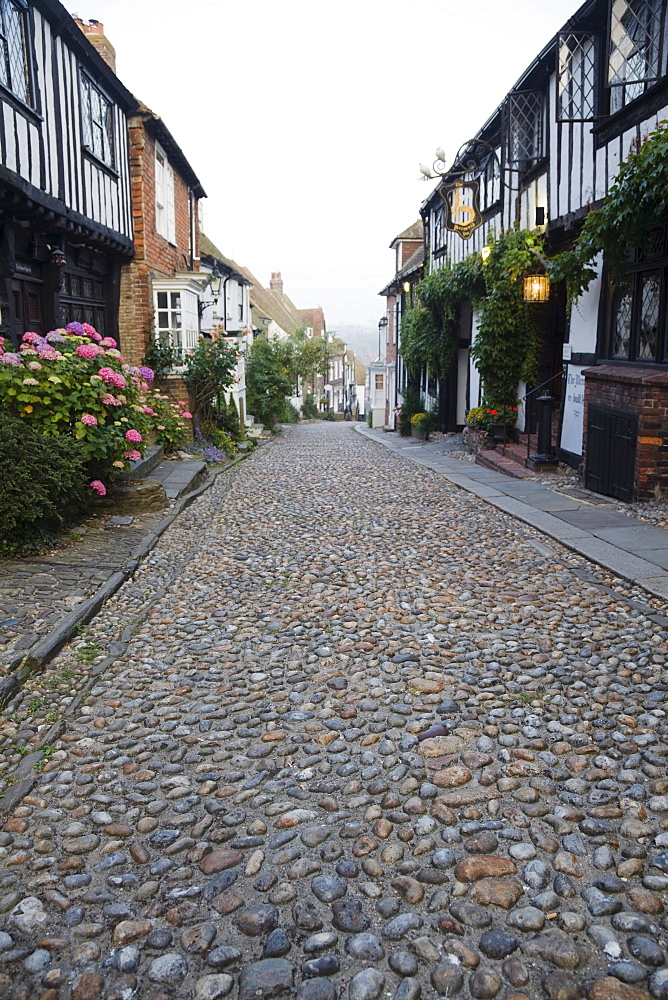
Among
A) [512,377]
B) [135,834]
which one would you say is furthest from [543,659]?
[512,377]

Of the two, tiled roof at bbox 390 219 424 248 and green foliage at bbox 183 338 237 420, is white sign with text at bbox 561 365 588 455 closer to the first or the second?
green foliage at bbox 183 338 237 420

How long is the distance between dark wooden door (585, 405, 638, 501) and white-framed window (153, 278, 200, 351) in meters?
8.28

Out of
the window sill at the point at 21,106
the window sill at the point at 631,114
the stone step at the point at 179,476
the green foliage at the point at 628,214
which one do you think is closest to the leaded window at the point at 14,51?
the window sill at the point at 21,106

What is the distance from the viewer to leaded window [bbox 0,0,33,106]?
820cm

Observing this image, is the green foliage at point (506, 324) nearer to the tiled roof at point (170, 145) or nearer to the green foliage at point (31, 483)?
the tiled roof at point (170, 145)

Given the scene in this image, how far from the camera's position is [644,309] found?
9.21 meters

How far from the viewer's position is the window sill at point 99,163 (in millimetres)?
10734

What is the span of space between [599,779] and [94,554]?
495cm

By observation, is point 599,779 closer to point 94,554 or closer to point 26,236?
point 94,554

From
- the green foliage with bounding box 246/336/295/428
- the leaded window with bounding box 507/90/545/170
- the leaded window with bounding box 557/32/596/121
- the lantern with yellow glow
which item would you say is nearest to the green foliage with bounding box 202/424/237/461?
the lantern with yellow glow

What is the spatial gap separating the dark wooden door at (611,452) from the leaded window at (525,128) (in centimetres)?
510

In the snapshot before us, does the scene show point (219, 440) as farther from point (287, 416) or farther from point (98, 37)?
point (287, 416)

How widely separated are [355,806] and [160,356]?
12122 mm

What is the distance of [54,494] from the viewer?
22.0 feet
